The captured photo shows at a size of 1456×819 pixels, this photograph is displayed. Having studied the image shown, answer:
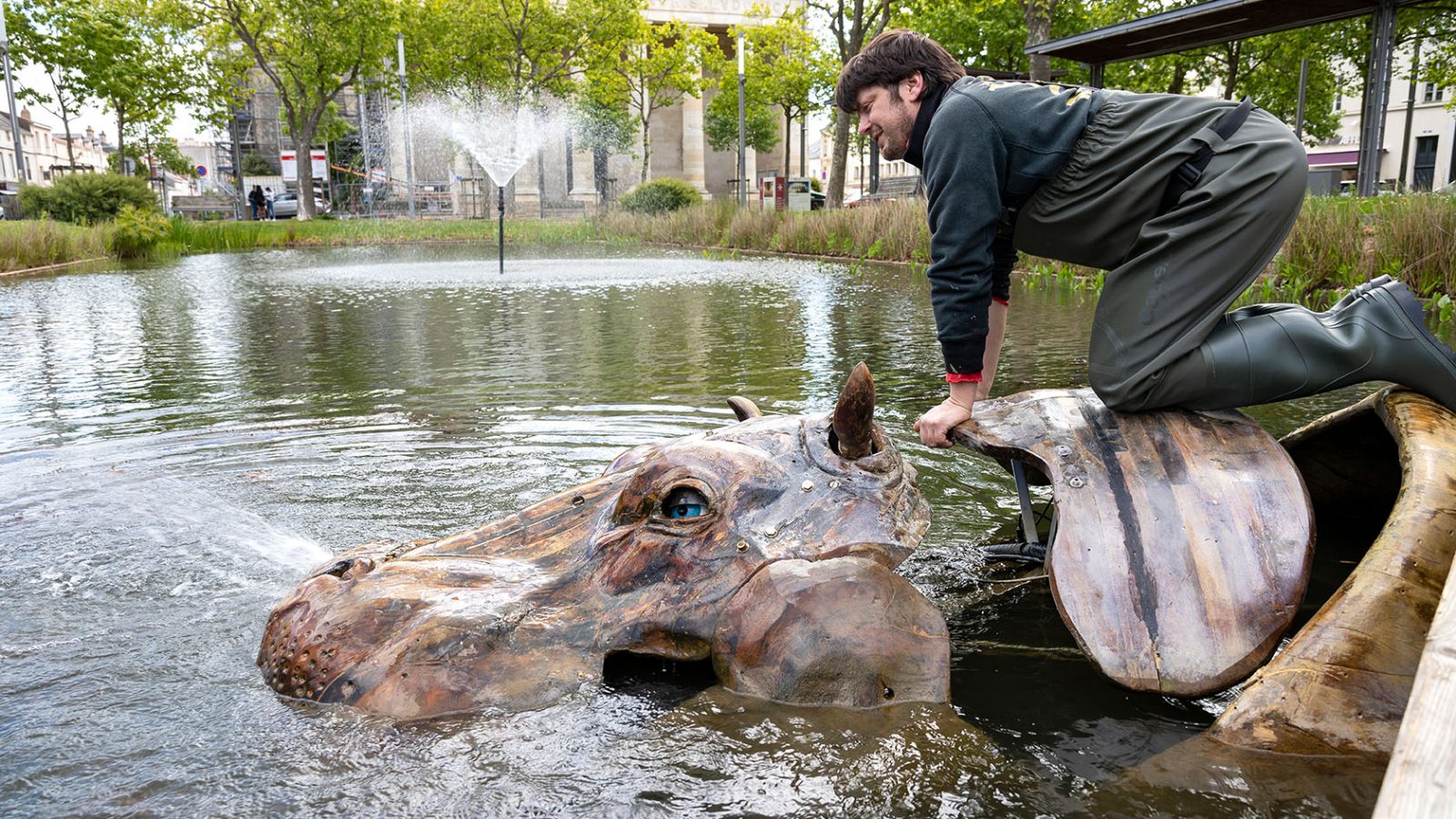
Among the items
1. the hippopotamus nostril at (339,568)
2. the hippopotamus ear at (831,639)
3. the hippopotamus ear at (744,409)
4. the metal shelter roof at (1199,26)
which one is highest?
the metal shelter roof at (1199,26)

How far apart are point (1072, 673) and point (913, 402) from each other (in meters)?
3.83

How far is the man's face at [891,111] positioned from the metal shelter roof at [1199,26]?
37.7 feet

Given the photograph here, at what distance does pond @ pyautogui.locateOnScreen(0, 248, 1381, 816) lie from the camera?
2.34 m

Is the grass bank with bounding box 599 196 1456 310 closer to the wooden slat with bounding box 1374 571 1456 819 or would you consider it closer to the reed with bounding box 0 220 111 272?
the wooden slat with bounding box 1374 571 1456 819

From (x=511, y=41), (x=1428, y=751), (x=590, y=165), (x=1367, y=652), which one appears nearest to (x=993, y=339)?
(x=1367, y=652)

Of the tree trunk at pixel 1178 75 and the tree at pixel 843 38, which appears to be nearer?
the tree at pixel 843 38

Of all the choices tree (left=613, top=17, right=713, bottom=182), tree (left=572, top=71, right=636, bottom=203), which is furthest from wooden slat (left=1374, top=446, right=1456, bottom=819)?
tree (left=572, top=71, right=636, bottom=203)

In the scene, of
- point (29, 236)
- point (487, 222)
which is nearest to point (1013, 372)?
point (29, 236)

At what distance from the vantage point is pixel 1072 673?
2947 millimetres

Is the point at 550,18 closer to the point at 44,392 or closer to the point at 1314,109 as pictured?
the point at 1314,109

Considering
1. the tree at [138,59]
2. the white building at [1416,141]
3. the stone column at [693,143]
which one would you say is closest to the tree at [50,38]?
the tree at [138,59]

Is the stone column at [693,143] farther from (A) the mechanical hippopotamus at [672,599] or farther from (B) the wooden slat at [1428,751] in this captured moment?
(B) the wooden slat at [1428,751]

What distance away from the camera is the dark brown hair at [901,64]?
3289 mm

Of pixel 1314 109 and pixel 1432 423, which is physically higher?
pixel 1314 109
